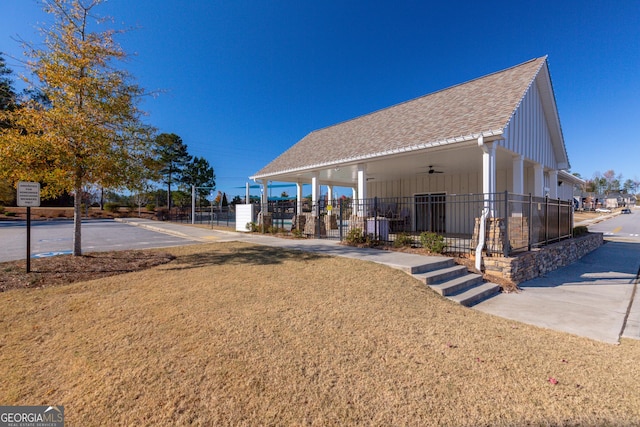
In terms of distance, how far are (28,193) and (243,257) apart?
4.97 metres

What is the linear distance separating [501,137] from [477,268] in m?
3.37

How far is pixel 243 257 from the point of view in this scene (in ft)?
25.6

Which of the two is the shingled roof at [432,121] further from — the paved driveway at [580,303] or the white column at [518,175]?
the paved driveway at [580,303]

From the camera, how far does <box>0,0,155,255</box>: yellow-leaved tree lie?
6.44 metres

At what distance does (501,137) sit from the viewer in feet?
23.6

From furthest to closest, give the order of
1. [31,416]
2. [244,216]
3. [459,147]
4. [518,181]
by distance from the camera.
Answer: [244,216]
[518,181]
[459,147]
[31,416]

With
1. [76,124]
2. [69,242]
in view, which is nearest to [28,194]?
[76,124]

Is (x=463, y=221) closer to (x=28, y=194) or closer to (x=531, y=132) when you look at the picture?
(x=531, y=132)

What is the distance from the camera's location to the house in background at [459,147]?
8.02m

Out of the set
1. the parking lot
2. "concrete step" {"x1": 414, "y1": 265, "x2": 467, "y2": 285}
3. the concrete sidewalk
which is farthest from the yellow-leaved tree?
"concrete step" {"x1": 414, "y1": 265, "x2": 467, "y2": 285}

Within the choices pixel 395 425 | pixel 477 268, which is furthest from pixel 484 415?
pixel 477 268

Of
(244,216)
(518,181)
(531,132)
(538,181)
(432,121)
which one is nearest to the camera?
(518,181)

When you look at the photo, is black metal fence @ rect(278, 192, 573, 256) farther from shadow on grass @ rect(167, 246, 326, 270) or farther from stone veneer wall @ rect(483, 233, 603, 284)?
shadow on grass @ rect(167, 246, 326, 270)

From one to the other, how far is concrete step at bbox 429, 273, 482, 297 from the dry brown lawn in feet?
2.00
